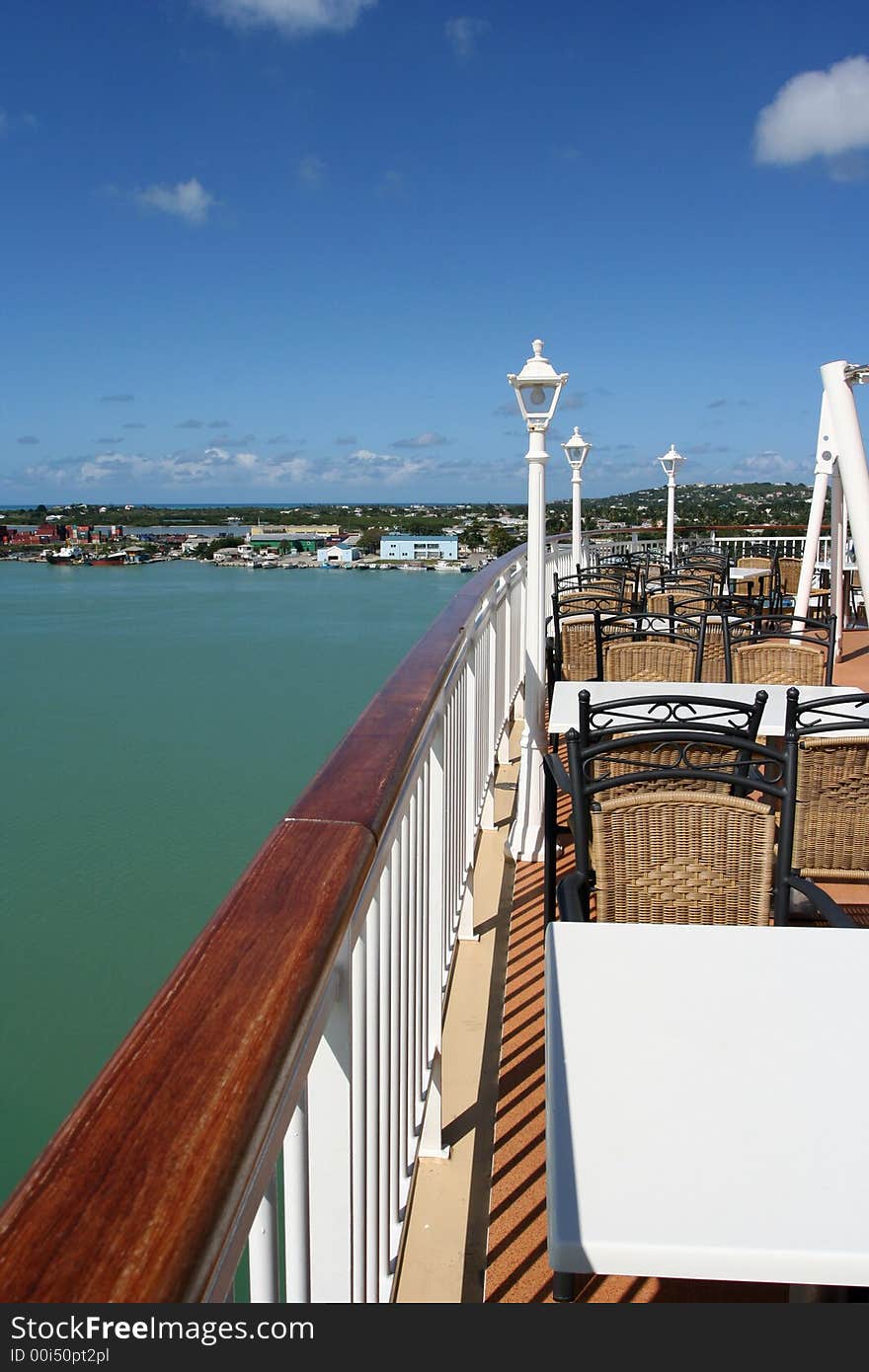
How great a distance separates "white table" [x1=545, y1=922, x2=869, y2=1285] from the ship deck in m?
0.40

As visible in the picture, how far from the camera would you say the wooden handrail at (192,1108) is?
46 cm

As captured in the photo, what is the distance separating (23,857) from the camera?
8227 millimetres

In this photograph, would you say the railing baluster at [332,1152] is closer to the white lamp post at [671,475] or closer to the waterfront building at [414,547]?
the white lamp post at [671,475]

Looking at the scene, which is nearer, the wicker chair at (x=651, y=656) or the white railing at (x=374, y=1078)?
the white railing at (x=374, y=1078)

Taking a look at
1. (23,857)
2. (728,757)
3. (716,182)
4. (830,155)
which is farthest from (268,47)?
(728,757)

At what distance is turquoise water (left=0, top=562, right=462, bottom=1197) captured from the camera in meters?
6.22

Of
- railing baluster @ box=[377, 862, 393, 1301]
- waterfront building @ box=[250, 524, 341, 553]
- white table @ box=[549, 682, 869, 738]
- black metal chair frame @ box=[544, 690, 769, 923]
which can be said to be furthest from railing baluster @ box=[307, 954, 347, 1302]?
waterfront building @ box=[250, 524, 341, 553]

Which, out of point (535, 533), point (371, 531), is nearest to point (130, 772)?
point (535, 533)

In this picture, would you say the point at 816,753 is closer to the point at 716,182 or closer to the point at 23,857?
the point at 23,857

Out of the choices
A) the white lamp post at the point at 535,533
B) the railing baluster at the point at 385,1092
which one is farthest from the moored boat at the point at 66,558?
the railing baluster at the point at 385,1092

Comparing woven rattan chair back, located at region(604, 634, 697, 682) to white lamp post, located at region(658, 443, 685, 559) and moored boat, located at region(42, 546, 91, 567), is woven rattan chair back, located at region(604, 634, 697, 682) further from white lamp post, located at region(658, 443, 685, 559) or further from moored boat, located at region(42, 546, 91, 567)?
moored boat, located at region(42, 546, 91, 567)

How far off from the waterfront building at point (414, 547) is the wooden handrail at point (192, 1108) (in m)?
18.3

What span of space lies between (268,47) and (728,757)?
27152mm

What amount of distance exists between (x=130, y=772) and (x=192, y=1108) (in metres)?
10.0
